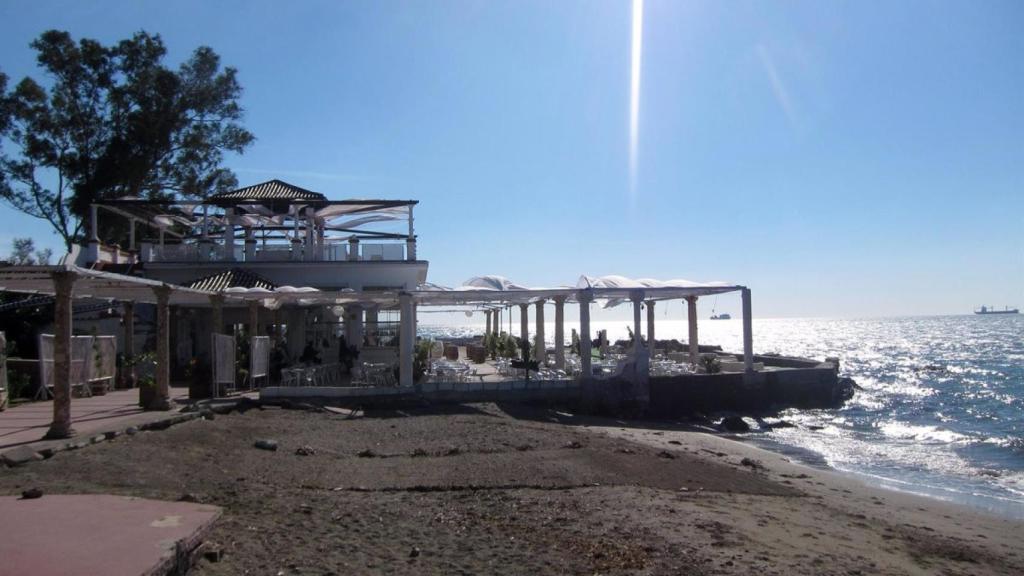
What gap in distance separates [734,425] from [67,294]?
14801mm

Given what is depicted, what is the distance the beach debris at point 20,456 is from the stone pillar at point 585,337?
41.3 feet

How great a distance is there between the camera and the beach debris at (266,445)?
441 inches

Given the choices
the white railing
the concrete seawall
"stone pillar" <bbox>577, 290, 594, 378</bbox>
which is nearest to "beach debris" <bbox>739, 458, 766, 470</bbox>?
"stone pillar" <bbox>577, 290, 594, 378</bbox>

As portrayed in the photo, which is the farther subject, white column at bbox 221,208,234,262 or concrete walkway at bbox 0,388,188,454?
white column at bbox 221,208,234,262

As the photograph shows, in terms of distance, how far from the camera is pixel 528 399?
731 inches

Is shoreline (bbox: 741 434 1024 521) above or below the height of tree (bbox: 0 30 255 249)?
below

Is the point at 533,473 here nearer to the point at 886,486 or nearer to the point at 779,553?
the point at 779,553

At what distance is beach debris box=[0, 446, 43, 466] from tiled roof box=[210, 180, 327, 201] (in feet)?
55.9

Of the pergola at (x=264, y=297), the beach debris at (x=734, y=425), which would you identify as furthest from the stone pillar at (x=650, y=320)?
the beach debris at (x=734, y=425)

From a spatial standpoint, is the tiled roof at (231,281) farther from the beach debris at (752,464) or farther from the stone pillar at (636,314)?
the beach debris at (752,464)

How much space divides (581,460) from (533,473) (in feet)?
4.47

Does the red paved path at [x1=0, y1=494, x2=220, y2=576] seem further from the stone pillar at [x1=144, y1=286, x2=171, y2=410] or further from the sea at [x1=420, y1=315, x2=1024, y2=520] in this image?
the sea at [x1=420, y1=315, x2=1024, y2=520]

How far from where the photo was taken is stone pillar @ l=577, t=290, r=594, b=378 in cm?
1933

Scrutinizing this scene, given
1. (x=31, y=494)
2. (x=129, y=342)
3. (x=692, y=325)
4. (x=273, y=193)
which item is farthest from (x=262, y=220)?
(x=31, y=494)
